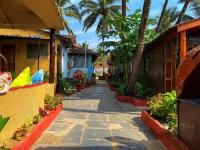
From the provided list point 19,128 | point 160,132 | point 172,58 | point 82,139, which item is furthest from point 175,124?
point 172,58

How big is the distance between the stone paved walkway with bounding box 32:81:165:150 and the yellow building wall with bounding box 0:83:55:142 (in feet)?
2.14

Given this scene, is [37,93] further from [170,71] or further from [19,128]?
[170,71]

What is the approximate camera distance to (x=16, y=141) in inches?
347

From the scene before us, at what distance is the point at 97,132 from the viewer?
1159 cm

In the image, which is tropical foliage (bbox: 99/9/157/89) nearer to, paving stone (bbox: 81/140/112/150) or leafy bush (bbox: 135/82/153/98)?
leafy bush (bbox: 135/82/153/98)

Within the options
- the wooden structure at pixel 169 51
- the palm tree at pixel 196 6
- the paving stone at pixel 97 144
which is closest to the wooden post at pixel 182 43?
the wooden structure at pixel 169 51

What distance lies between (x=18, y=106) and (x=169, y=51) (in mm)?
10940

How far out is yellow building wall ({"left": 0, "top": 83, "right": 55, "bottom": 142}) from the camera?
8828 millimetres

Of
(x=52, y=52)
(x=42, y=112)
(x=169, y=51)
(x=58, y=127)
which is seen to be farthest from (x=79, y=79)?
(x=58, y=127)

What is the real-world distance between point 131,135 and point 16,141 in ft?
11.7

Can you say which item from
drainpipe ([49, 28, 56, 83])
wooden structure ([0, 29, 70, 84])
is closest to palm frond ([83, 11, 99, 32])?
wooden structure ([0, 29, 70, 84])

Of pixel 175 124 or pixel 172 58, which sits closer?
pixel 175 124

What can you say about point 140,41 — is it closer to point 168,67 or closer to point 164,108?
point 168,67

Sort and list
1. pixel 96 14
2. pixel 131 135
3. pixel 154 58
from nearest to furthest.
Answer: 1. pixel 131 135
2. pixel 154 58
3. pixel 96 14
